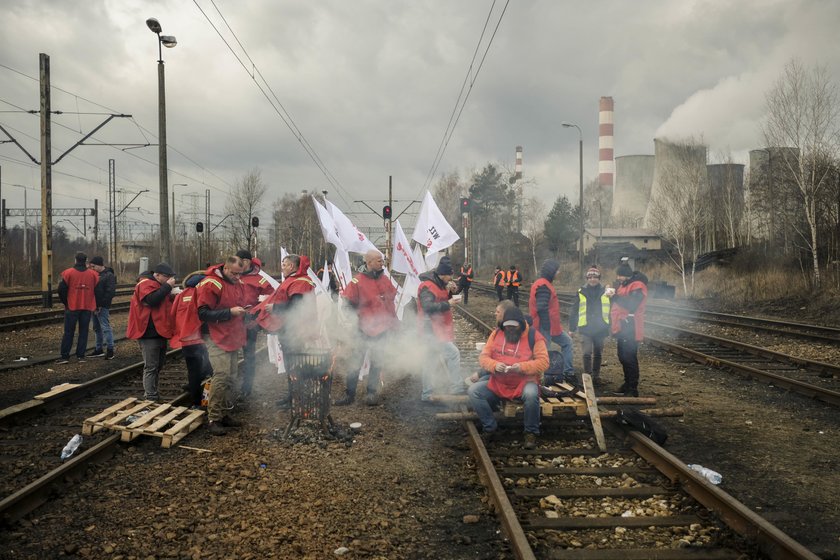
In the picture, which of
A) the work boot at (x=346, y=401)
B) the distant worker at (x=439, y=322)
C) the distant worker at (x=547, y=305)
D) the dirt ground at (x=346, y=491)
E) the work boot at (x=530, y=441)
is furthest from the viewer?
the distant worker at (x=547, y=305)

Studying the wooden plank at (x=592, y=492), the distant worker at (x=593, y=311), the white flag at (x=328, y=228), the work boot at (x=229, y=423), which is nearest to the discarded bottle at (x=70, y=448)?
the work boot at (x=229, y=423)

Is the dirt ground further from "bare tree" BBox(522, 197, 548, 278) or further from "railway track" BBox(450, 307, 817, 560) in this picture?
"bare tree" BBox(522, 197, 548, 278)

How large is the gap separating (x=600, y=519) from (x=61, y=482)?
4.38 metres

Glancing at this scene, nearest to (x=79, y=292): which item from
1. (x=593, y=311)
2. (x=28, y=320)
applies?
(x=28, y=320)

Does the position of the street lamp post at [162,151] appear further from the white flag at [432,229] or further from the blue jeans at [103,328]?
the white flag at [432,229]

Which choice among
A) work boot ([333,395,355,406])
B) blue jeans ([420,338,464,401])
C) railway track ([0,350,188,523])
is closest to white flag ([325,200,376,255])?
blue jeans ([420,338,464,401])

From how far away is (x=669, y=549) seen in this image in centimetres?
390

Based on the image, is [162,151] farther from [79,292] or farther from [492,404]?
[492,404]

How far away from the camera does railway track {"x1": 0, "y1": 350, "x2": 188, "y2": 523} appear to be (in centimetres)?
477

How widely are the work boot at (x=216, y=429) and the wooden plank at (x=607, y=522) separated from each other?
12.1 feet

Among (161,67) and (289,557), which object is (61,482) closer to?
(289,557)

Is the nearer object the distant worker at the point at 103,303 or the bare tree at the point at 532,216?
the distant worker at the point at 103,303

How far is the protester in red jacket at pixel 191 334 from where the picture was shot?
6789 mm

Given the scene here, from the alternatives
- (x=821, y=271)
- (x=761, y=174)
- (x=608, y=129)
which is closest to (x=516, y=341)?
(x=821, y=271)
